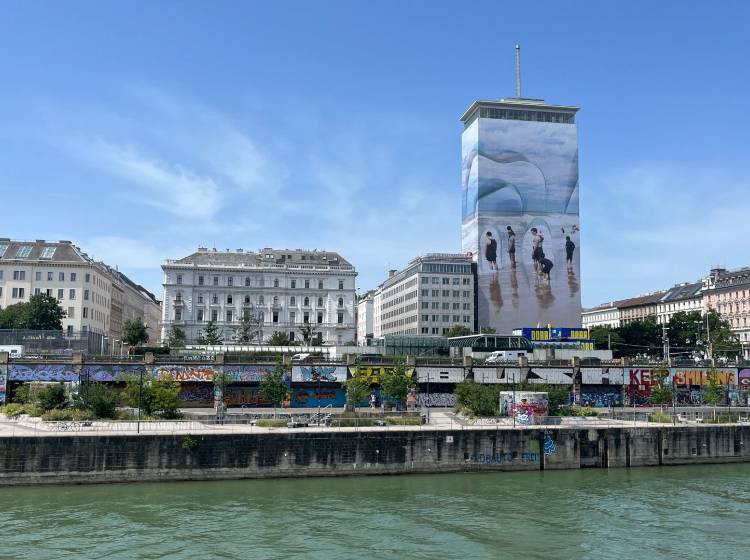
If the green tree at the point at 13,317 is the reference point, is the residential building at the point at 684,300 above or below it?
above

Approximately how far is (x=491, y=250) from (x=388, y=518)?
14089cm

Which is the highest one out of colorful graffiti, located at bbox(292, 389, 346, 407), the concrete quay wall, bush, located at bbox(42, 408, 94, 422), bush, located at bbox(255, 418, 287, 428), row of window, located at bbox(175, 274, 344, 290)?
row of window, located at bbox(175, 274, 344, 290)

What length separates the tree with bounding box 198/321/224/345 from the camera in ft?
442

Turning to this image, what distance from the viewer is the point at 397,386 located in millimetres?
79812

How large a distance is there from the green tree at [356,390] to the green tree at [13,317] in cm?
5894

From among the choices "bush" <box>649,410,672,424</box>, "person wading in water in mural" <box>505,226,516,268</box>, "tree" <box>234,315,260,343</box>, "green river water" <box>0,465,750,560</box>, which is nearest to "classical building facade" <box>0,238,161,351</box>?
"tree" <box>234,315,260,343</box>

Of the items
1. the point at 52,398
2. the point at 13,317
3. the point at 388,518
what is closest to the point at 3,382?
the point at 52,398

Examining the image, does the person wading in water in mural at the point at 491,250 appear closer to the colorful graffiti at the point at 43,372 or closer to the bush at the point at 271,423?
the colorful graffiti at the point at 43,372

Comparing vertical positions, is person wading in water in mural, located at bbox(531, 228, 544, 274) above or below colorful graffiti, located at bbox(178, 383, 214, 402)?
above

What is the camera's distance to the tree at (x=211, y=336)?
442 ft

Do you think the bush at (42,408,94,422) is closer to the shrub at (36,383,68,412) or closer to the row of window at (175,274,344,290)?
the shrub at (36,383,68,412)

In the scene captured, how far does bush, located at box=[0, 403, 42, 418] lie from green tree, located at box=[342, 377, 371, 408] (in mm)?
30856

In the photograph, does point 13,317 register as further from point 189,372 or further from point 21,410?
point 21,410

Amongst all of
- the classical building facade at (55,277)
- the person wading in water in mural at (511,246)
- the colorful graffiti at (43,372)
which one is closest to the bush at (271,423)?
the colorful graffiti at (43,372)
